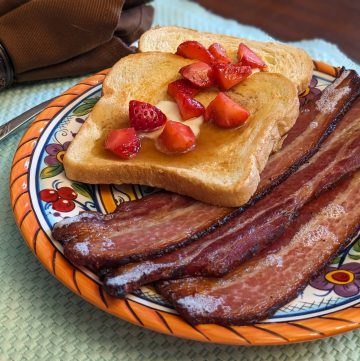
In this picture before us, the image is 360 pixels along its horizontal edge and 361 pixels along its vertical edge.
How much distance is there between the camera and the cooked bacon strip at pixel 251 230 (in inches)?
74.0

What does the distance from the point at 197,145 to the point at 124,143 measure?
32 centimetres

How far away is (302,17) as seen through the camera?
14.5 feet

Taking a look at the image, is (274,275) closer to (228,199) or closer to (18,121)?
(228,199)

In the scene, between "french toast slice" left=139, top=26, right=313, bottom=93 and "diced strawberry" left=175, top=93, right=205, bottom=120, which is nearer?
"diced strawberry" left=175, top=93, right=205, bottom=120

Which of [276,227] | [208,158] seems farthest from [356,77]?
[276,227]

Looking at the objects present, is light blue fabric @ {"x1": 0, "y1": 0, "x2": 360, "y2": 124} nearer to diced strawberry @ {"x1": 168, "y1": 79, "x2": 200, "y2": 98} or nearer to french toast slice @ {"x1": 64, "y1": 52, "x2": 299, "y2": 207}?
french toast slice @ {"x1": 64, "y1": 52, "x2": 299, "y2": 207}

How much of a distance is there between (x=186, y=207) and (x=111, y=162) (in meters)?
0.41

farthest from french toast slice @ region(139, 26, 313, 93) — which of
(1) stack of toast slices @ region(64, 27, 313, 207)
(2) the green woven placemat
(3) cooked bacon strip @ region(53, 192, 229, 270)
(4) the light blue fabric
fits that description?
(2) the green woven placemat

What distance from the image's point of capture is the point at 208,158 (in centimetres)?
237

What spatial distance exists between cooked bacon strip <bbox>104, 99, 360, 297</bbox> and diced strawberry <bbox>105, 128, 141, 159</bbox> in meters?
0.57

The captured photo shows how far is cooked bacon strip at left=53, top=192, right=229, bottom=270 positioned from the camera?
76.2 inches

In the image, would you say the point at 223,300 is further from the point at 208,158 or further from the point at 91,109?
the point at 91,109

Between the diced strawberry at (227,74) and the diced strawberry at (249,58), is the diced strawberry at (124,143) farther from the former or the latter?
A: the diced strawberry at (249,58)

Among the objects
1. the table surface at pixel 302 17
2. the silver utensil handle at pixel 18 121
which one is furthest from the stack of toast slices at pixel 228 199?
the table surface at pixel 302 17
